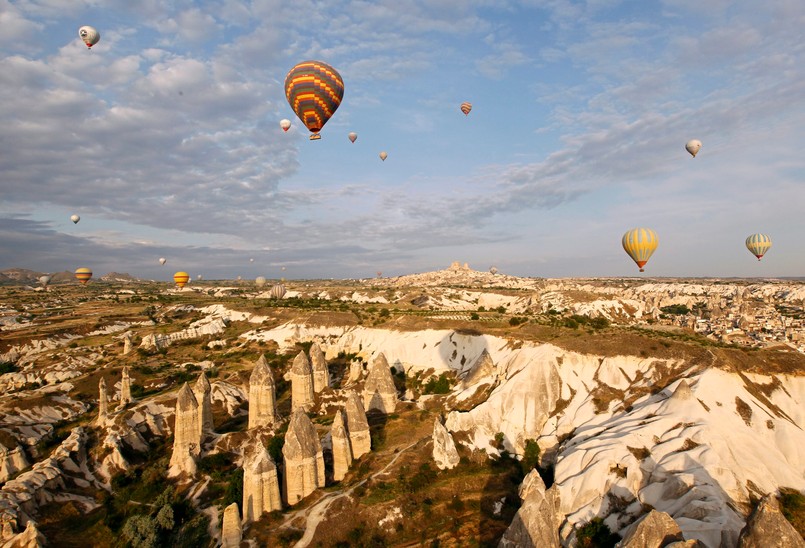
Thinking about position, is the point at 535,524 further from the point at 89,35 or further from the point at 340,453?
the point at 89,35

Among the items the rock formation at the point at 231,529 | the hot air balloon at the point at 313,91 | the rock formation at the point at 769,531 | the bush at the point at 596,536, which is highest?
the hot air balloon at the point at 313,91

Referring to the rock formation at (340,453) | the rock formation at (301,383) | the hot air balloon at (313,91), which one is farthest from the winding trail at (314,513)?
the hot air balloon at (313,91)

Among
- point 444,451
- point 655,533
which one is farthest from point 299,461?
point 655,533

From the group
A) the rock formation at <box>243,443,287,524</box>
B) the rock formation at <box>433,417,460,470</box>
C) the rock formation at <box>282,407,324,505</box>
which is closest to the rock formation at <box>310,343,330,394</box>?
the rock formation at <box>282,407,324,505</box>

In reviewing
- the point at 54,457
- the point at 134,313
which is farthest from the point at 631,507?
the point at 134,313

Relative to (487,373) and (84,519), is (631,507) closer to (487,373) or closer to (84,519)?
(487,373)

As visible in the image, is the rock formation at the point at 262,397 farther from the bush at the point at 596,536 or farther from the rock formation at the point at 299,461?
the bush at the point at 596,536
